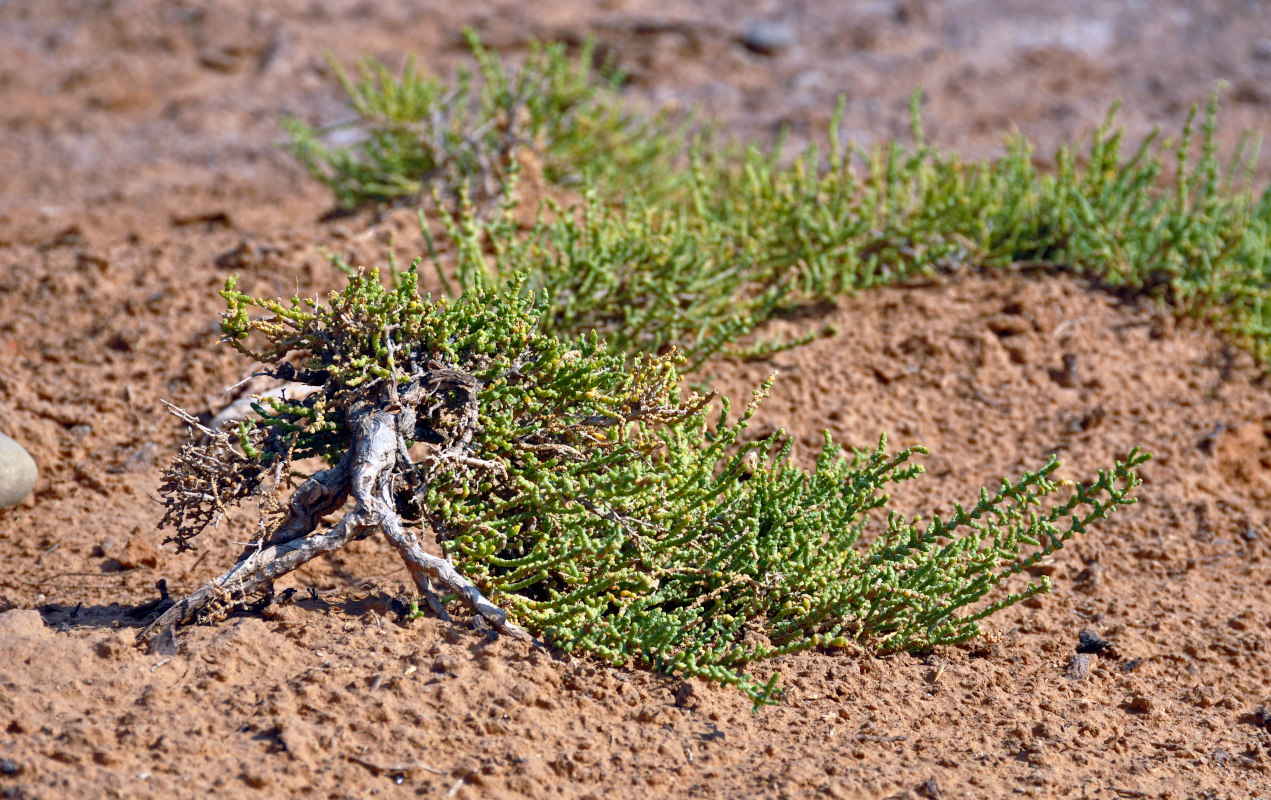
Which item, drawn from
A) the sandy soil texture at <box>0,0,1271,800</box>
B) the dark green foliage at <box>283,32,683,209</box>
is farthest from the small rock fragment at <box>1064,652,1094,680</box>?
the dark green foliage at <box>283,32,683,209</box>

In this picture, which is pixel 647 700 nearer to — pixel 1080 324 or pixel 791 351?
pixel 791 351

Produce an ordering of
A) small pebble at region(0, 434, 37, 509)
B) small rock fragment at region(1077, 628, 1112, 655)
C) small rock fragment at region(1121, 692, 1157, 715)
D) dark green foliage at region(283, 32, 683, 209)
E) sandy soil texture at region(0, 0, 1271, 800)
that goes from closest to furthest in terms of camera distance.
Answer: sandy soil texture at region(0, 0, 1271, 800) < small rock fragment at region(1121, 692, 1157, 715) < small rock fragment at region(1077, 628, 1112, 655) < small pebble at region(0, 434, 37, 509) < dark green foliage at region(283, 32, 683, 209)

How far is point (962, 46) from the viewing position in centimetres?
791

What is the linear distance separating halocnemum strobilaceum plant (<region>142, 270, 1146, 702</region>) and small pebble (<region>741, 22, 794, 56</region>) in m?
5.77

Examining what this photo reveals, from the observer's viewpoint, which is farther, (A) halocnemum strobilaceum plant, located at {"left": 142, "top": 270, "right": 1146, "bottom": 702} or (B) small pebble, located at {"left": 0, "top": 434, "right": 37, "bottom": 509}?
(B) small pebble, located at {"left": 0, "top": 434, "right": 37, "bottom": 509}

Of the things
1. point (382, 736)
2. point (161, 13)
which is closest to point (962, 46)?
point (161, 13)

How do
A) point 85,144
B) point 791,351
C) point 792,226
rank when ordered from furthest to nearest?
point 85,144 < point 792,226 < point 791,351

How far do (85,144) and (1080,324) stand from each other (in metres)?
5.91

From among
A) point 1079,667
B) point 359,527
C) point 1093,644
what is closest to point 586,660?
point 359,527

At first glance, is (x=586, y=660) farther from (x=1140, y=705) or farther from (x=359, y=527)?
(x=1140, y=705)

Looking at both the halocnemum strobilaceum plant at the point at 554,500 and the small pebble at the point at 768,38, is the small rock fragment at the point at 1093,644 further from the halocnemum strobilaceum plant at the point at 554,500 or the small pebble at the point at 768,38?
the small pebble at the point at 768,38

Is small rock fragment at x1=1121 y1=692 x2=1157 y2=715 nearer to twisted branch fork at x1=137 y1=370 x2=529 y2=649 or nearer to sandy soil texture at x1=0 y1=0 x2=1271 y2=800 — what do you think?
sandy soil texture at x1=0 y1=0 x2=1271 y2=800

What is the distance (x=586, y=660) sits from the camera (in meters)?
2.41

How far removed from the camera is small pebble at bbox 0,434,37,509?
2973 millimetres
